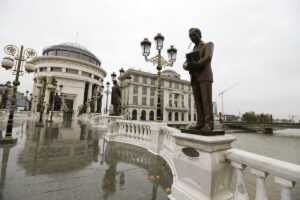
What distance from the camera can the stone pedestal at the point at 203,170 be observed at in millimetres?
1815

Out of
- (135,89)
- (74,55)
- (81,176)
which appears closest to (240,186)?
(81,176)

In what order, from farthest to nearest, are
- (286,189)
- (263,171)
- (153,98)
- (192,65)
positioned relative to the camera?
(153,98)
(192,65)
(263,171)
(286,189)

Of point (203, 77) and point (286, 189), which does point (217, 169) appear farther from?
point (203, 77)

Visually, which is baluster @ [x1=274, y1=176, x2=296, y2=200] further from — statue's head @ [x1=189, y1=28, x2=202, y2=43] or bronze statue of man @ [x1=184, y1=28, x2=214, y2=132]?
statue's head @ [x1=189, y1=28, x2=202, y2=43]

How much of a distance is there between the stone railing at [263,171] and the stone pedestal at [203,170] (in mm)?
182

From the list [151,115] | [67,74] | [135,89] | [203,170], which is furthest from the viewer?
[151,115]

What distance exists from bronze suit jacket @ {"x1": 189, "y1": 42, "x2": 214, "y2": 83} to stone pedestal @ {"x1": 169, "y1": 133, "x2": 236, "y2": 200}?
1.13m

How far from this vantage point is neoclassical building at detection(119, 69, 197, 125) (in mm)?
43219

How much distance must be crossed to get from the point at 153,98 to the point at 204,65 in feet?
150

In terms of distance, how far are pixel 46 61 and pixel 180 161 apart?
54.6 metres

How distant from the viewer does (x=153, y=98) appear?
48.0m

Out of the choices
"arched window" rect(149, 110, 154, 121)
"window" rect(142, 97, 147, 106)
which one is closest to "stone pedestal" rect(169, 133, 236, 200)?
"window" rect(142, 97, 147, 106)

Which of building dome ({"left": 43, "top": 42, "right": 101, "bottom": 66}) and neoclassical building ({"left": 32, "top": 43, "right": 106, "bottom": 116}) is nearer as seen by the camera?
neoclassical building ({"left": 32, "top": 43, "right": 106, "bottom": 116})

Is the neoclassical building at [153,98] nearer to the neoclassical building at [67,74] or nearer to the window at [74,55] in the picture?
the neoclassical building at [67,74]
